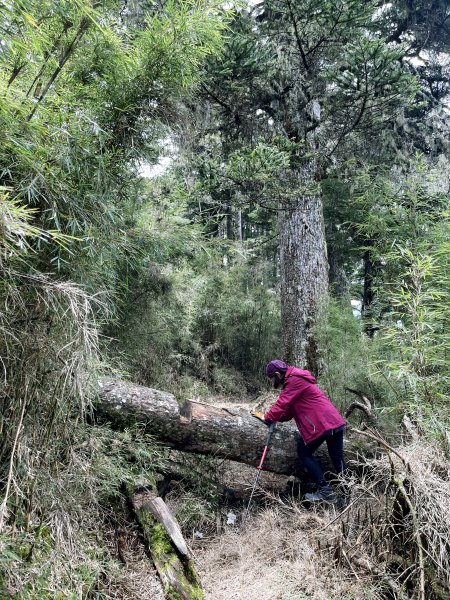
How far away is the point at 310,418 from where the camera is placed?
15.3ft

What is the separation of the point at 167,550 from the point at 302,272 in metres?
4.67

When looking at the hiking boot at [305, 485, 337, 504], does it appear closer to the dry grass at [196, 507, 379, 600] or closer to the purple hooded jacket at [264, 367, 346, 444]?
the dry grass at [196, 507, 379, 600]

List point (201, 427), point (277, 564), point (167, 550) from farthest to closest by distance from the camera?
point (201, 427) < point (277, 564) < point (167, 550)

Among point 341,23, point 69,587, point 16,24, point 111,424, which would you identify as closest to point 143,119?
point 16,24

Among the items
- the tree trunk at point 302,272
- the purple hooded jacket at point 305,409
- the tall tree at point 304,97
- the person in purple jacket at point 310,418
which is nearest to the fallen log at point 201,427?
the person in purple jacket at point 310,418

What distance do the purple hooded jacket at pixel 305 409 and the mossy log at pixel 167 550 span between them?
163cm

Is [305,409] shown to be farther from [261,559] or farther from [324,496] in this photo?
[261,559]

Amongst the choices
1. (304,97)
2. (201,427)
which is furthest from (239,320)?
(201,427)

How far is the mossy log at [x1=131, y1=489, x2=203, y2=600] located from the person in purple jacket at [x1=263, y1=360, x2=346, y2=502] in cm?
159

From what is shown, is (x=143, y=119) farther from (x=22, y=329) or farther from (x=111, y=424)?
(x=111, y=424)

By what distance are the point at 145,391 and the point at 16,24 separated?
3.53 metres

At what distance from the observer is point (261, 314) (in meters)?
9.98

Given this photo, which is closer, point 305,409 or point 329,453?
point 305,409

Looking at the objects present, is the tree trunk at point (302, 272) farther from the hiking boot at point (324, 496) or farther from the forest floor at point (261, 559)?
the forest floor at point (261, 559)
